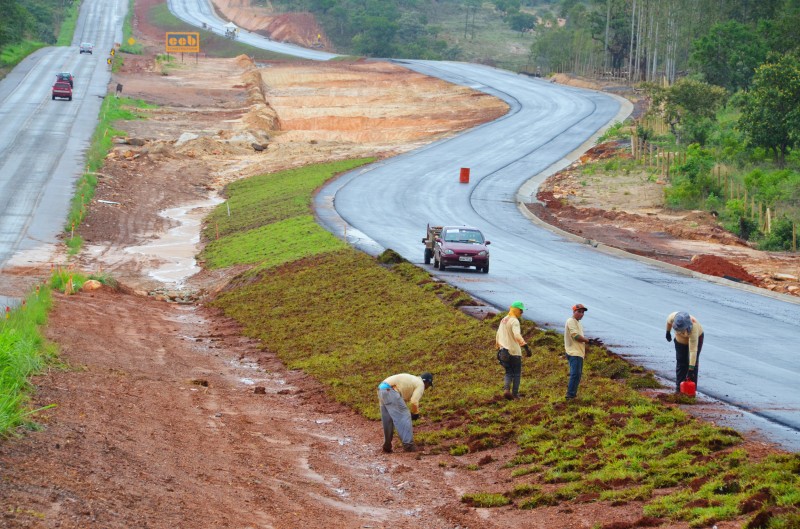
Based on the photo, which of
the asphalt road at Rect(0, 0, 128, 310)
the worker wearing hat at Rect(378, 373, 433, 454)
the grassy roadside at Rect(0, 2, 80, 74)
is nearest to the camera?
the worker wearing hat at Rect(378, 373, 433, 454)

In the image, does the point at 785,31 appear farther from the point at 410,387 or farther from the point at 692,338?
the point at 410,387

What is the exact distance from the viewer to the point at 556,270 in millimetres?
35906

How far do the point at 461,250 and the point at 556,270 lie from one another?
3653mm

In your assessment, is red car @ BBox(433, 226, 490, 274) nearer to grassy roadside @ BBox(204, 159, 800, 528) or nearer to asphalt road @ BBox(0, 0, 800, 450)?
asphalt road @ BBox(0, 0, 800, 450)

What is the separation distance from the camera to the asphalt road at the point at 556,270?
67.8ft

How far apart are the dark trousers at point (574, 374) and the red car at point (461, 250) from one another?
52.7 ft

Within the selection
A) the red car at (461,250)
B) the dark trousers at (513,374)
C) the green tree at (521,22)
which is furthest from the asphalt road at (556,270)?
the green tree at (521,22)

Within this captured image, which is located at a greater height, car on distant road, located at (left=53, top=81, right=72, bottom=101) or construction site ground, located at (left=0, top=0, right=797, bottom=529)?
car on distant road, located at (left=53, top=81, right=72, bottom=101)

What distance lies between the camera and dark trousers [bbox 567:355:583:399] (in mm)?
18641

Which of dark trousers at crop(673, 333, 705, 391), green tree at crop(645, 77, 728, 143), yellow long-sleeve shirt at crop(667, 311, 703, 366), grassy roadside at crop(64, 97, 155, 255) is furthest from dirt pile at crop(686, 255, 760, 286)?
green tree at crop(645, 77, 728, 143)

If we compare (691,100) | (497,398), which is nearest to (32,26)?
(691,100)

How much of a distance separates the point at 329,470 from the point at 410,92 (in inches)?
3322

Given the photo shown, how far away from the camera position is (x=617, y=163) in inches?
2495

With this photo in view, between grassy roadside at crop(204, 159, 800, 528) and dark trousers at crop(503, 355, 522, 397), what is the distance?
1.03 ft
